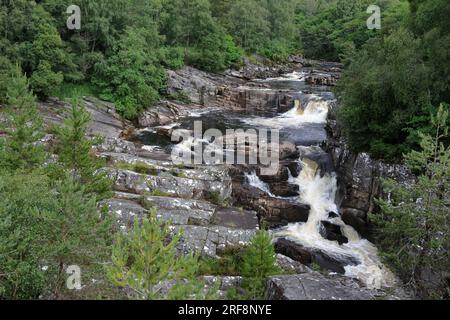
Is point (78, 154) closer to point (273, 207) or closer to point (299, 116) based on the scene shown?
point (273, 207)

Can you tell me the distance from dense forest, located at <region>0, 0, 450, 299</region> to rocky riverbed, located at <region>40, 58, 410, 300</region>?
155 centimetres

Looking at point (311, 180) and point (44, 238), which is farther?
point (311, 180)

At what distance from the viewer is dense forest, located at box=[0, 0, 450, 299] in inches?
447

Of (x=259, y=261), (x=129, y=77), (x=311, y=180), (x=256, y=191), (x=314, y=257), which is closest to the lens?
(x=259, y=261)

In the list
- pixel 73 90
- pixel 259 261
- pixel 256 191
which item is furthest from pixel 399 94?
pixel 73 90

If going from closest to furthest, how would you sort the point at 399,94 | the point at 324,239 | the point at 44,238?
the point at 44,238, the point at 399,94, the point at 324,239

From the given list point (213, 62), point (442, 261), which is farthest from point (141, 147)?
point (213, 62)

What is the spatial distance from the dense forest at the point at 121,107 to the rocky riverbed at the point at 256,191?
5.08 feet

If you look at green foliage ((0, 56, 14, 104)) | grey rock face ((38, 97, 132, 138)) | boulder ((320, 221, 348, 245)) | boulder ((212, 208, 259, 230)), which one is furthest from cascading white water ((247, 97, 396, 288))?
green foliage ((0, 56, 14, 104))

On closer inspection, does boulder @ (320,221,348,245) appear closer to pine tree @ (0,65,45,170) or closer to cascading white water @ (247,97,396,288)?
cascading white water @ (247,97,396,288)

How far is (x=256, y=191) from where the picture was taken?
24125mm

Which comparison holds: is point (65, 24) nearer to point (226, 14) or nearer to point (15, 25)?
point (15, 25)

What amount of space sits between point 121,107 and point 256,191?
62.1ft

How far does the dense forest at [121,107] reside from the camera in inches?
447
